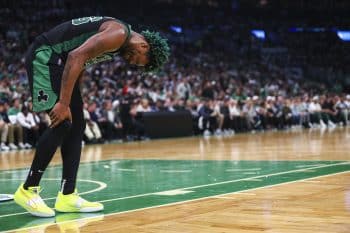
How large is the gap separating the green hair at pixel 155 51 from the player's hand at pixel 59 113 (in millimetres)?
665

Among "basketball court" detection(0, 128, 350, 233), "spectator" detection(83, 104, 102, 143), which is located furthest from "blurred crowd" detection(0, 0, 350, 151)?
"basketball court" detection(0, 128, 350, 233)

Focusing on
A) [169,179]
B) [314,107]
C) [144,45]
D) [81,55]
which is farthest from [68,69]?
[314,107]

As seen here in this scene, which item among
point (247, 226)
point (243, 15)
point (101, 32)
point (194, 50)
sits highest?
point (243, 15)

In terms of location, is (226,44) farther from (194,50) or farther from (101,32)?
(101,32)

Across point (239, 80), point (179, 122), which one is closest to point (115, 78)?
point (179, 122)

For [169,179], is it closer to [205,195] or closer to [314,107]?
[205,195]

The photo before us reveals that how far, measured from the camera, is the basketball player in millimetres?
4500

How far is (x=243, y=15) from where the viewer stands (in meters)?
33.5

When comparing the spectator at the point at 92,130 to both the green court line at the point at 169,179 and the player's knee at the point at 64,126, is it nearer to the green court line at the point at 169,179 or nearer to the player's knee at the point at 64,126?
the green court line at the point at 169,179

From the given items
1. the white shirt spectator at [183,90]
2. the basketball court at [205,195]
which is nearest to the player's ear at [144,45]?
the basketball court at [205,195]

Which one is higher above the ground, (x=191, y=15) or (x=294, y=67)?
(x=191, y=15)

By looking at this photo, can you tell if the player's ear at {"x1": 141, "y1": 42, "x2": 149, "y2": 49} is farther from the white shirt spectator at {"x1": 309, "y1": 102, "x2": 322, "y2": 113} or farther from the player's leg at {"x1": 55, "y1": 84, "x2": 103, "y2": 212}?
the white shirt spectator at {"x1": 309, "y1": 102, "x2": 322, "y2": 113}

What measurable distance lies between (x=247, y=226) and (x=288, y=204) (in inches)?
36.5

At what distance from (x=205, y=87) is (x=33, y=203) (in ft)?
58.7
